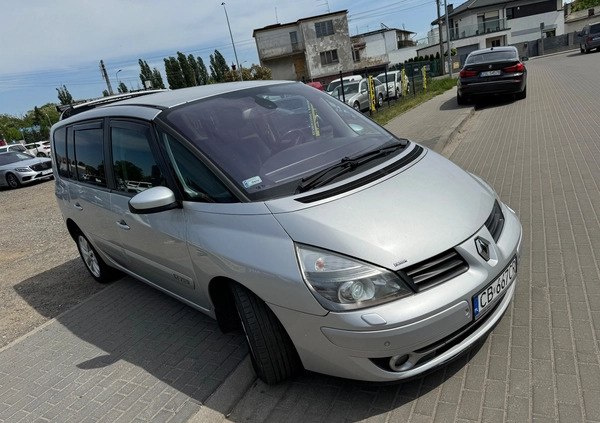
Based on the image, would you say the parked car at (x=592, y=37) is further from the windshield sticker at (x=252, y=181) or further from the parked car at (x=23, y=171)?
the windshield sticker at (x=252, y=181)

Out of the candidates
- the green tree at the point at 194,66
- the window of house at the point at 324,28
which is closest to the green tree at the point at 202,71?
the green tree at the point at 194,66

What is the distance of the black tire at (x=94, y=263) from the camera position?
4.81 m

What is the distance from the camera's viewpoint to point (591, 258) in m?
3.53

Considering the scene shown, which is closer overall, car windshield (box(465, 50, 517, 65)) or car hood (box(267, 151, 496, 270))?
A: car hood (box(267, 151, 496, 270))

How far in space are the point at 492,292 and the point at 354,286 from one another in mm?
839

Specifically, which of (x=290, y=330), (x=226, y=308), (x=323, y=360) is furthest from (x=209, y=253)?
(x=323, y=360)

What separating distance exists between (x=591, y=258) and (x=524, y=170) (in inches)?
116

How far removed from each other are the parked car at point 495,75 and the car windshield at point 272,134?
10.8 m

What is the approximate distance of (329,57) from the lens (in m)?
56.0

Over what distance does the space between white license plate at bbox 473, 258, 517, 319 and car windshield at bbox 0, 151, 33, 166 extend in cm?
1878

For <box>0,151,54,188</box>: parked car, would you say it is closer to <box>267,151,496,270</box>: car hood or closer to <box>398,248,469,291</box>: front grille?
<box>267,151,496,270</box>: car hood

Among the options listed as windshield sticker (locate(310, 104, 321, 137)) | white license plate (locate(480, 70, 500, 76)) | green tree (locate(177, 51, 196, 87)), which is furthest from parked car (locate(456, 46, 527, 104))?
green tree (locate(177, 51, 196, 87))

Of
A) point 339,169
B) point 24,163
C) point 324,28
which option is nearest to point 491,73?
point 339,169

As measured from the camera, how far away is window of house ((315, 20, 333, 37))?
55.2 metres
